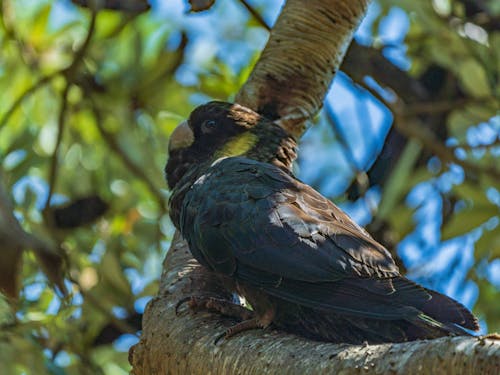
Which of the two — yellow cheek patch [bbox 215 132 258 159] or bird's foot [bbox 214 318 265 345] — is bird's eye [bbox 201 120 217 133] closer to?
yellow cheek patch [bbox 215 132 258 159]

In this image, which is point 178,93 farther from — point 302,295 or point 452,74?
point 302,295

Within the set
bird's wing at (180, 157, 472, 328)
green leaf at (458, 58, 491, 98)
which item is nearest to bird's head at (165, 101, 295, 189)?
bird's wing at (180, 157, 472, 328)

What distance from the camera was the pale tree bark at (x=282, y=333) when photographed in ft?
6.41

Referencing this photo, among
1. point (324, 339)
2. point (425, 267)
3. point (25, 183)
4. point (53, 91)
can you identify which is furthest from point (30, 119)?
point (324, 339)

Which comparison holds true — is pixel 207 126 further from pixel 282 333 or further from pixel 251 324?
pixel 282 333

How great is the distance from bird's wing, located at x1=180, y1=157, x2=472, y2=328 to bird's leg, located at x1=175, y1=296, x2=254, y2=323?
106mm

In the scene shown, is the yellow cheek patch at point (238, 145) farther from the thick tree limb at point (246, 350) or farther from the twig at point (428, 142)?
the twig at point (428, 142)

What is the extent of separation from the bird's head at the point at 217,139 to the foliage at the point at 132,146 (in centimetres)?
62

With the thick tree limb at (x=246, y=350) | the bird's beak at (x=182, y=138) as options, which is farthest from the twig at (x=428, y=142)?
the thick tree limb at (x=246, y=350)

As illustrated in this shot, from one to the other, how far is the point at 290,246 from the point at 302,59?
103cm

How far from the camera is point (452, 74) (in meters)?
5.50

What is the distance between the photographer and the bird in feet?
8.89

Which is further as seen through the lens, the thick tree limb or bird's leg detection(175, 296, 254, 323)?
bird's leg detection(175, 296, 254, 323)

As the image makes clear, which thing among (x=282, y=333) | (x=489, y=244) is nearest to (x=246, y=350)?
(x=282, y=333)
